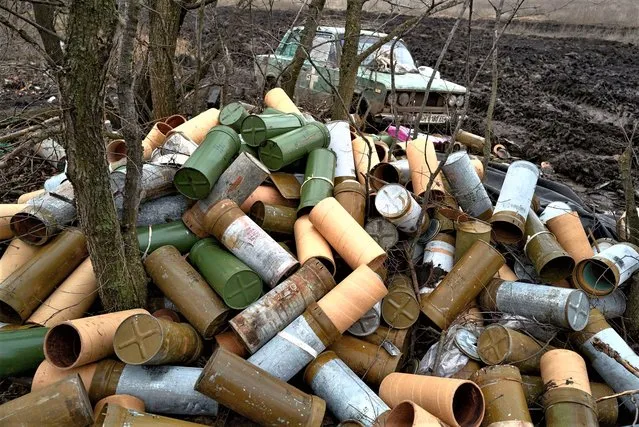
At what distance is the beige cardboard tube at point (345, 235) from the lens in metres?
3.36

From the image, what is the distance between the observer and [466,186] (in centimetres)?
411

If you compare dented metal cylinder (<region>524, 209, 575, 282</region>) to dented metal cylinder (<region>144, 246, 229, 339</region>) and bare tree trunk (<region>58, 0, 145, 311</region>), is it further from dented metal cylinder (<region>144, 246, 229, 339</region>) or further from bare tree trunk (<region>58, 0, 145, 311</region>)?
bare tree trunk (<region>58, 0, 145, 311</region>)

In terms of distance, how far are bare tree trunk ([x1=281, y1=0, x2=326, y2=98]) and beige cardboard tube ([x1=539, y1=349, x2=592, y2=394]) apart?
377 cm

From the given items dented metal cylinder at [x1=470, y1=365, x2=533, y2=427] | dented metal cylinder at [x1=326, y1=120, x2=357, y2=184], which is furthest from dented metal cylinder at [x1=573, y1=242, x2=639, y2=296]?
dented metal cylinder at [x1=326, y1=120, x2=357, y2=184]

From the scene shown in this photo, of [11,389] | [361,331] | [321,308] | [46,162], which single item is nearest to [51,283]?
Answer: [11,389]

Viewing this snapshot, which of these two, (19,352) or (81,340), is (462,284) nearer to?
(81,340)

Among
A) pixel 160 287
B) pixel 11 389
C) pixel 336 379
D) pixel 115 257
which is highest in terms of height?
pixel 115 257

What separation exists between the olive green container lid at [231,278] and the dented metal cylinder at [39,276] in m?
0.87

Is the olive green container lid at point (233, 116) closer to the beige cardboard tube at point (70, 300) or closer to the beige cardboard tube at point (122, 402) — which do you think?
the beige cardboard tube at point (70, 300)

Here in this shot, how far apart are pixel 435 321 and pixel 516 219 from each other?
106 centimetres

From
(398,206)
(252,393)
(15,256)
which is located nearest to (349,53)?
(398,206)

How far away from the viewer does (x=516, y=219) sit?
384cm

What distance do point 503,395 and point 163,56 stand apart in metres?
4.56

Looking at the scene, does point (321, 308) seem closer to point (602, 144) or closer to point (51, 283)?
point (51, 283)
